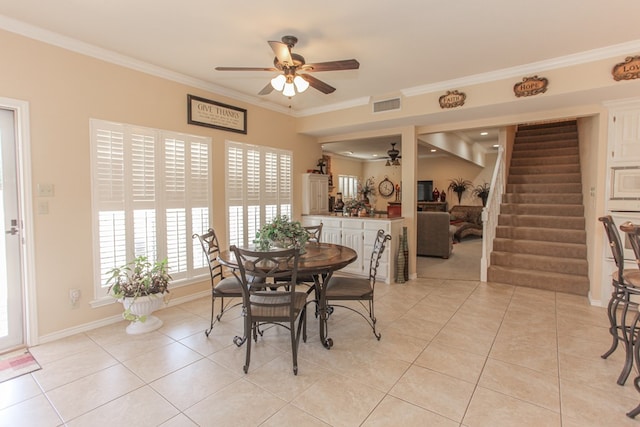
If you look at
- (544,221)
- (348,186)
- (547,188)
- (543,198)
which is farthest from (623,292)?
(348,186)

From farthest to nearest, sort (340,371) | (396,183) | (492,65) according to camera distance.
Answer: (396,183), (492,65), (340,371)

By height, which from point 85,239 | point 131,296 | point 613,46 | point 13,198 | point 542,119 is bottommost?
point 131,296

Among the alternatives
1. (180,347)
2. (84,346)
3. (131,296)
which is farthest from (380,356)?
(84,346)

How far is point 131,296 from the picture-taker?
300 centimetres

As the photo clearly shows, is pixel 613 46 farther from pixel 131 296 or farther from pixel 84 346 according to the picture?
pixel 84 346

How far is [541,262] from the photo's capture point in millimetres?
4586

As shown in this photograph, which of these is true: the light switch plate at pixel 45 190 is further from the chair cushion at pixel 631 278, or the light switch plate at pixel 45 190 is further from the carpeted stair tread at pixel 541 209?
the carpeted stair tread at pixel 541 209

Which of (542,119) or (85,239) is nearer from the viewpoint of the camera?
(85,239)

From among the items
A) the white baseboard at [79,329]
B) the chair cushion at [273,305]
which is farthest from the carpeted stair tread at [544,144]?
the white baseboard at [79,329]

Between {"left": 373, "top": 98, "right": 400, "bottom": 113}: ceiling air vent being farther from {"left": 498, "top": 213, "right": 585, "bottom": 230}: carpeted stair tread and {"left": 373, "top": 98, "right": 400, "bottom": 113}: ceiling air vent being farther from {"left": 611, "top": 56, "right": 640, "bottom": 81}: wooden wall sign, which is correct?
{"left": 498, "top": 213, "right": 585, "bottom": 230}: carpeted stair tread

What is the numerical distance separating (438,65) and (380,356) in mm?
3141

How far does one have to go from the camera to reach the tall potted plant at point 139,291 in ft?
9.83

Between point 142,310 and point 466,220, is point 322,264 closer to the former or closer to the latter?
point 142,310

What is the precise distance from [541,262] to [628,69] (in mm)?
2714
